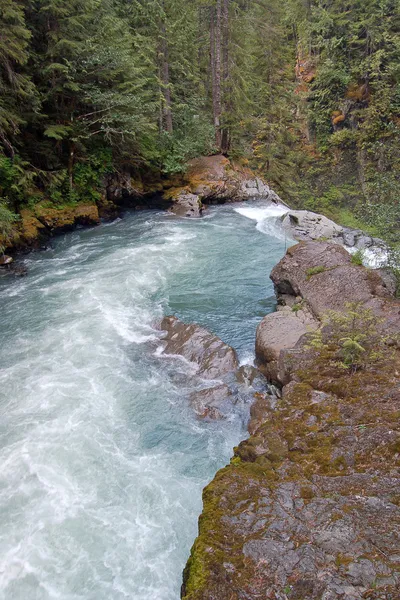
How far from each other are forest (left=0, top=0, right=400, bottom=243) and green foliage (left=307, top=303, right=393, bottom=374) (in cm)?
407

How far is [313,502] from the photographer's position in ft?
11.9

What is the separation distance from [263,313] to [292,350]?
362 cm

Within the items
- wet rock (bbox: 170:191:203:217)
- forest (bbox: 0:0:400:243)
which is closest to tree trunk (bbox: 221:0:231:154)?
forest (bbox: 0:0:400:243)

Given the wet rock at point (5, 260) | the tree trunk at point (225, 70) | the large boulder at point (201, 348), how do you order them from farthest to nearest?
1. the tree trunk at point (225, 70)
2. the wet rock at point (5, 260)
3. the large boulder at point (201, 348)

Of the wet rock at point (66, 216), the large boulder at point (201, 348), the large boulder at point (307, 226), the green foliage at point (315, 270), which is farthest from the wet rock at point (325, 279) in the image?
the wet rock at point (66, 216)

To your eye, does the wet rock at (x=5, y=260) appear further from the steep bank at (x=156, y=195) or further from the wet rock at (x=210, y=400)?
the wet rock at (x=210, y=400)

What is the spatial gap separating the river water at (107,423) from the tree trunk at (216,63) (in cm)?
1227

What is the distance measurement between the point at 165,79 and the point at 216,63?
9.63ft

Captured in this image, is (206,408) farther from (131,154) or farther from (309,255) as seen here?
(131,154)

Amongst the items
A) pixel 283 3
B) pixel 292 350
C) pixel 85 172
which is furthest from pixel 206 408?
pixel 283 3

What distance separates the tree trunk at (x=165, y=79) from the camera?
A: 66.4 ft

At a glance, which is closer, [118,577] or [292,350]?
[118,577]

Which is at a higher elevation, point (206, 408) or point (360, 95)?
point (360, 95)

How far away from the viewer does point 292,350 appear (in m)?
6.90
